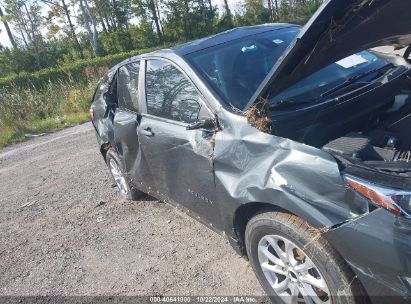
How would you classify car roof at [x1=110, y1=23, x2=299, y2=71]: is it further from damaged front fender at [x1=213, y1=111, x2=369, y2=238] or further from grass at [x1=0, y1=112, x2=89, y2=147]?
grass at [x1=0, y1=112, x2=89, y2=147]

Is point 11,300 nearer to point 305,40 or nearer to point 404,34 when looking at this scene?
point 305,40

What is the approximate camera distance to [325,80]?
118 inches

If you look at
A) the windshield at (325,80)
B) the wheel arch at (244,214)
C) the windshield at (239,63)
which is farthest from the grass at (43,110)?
the windshield at (325,80)

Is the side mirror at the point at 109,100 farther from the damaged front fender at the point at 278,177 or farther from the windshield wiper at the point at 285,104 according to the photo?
the windshield wiper at the point at 285,104

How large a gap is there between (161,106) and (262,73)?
0.94m

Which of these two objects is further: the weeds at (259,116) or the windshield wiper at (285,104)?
the windshield wiper at (285,104)

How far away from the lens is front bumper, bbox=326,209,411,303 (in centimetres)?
179

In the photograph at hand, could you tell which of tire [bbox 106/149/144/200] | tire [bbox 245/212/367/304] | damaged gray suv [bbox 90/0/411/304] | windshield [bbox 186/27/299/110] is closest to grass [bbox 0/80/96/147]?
tire [bbox 106/149/144/200]

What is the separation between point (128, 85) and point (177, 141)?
1.40 m

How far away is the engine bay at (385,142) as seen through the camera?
2.13m

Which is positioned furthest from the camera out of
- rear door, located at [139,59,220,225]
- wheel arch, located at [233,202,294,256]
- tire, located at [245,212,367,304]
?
rear door, located at [139,59,220,225]

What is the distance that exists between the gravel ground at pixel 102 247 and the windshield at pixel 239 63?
1440 mm

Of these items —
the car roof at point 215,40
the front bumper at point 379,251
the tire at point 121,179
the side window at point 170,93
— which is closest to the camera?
the front bumper at point 379,251

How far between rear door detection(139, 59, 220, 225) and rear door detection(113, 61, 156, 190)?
6.5 inches
